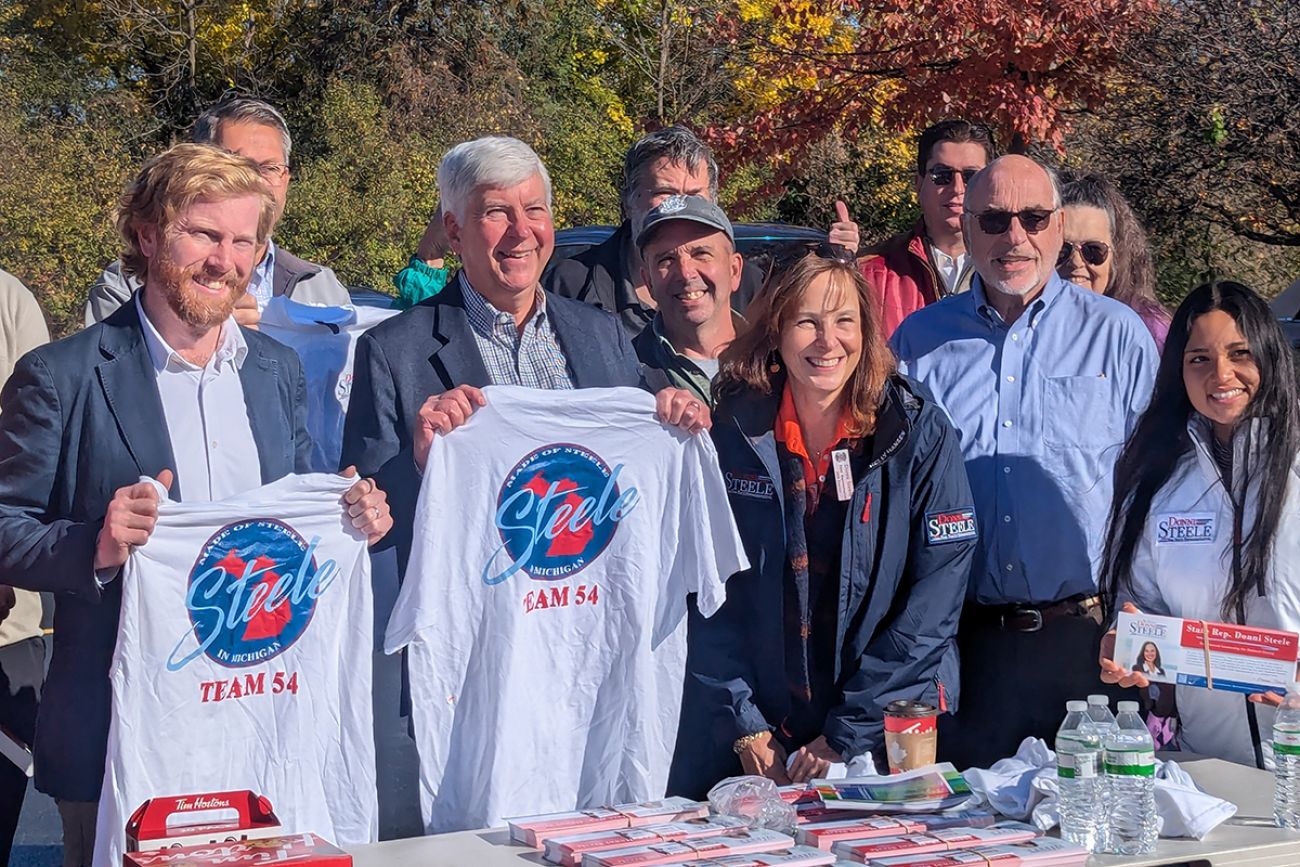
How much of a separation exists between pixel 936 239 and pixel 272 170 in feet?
8.23

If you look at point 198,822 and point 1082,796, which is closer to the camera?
point 198,822

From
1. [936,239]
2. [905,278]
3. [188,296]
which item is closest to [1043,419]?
[905,278]

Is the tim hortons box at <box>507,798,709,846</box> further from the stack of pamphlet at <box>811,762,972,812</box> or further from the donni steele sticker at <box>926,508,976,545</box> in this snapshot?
the donni steele sticker at <box>926,508,976,545</box>

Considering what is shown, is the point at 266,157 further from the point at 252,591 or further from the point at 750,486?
the point at 750,486

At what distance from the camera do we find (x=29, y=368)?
10.7ft

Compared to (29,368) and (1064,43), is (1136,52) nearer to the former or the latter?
(1064,43)

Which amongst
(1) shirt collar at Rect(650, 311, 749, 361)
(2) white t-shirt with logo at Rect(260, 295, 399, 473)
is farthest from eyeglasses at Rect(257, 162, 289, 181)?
(1) shirt collar at Rect(650, 311, 749, 361)

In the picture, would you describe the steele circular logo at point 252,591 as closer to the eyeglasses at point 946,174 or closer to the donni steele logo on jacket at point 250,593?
the donni steele logo on jacket at point 250,593

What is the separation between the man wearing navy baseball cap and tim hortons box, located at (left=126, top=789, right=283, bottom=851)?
1.86m

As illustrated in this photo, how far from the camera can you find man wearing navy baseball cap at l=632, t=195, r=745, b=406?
4340 mm

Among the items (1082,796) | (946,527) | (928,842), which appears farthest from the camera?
(946,527)

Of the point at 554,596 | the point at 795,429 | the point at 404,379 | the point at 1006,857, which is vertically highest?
the point at 404,379

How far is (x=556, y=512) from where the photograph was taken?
3738 millimetres

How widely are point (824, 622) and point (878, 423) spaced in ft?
1.81
